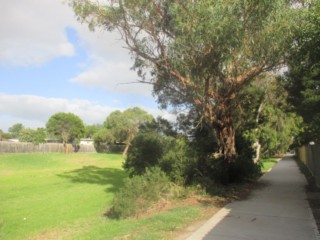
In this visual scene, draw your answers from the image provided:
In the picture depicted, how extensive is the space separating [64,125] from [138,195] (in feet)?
333

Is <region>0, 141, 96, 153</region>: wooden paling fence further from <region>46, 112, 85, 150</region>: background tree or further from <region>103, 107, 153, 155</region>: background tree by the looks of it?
<region>46, 112, 85, 150</region>: background tree

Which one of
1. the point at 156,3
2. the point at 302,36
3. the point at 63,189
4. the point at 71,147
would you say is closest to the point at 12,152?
the point at 71,147

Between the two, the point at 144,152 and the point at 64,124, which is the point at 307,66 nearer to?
the point at 144,152

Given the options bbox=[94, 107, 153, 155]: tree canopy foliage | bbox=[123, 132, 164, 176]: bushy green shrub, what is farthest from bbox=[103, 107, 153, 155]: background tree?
bbox=[123, 132, 164, 176]: bushy green shrub

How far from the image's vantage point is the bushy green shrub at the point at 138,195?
1022 centimetres

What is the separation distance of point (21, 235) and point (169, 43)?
7.08m

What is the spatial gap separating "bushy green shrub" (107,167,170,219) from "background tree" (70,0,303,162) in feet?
11.9

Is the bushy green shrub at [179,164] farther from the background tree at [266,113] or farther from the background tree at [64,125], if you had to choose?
the background tree at [64,125]

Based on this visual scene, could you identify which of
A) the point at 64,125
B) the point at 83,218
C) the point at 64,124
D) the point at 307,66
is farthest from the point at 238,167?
the point at 64,124

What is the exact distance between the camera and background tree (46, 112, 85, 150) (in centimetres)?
10831

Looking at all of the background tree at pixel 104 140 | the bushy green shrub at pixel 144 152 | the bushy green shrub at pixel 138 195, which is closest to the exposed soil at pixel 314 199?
the bushy green shrub at pixel 138 195

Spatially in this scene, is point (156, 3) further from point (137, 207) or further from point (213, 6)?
point (137, 207)

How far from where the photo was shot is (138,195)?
10.6 m

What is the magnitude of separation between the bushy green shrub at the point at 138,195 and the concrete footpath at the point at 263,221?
1912 mm
